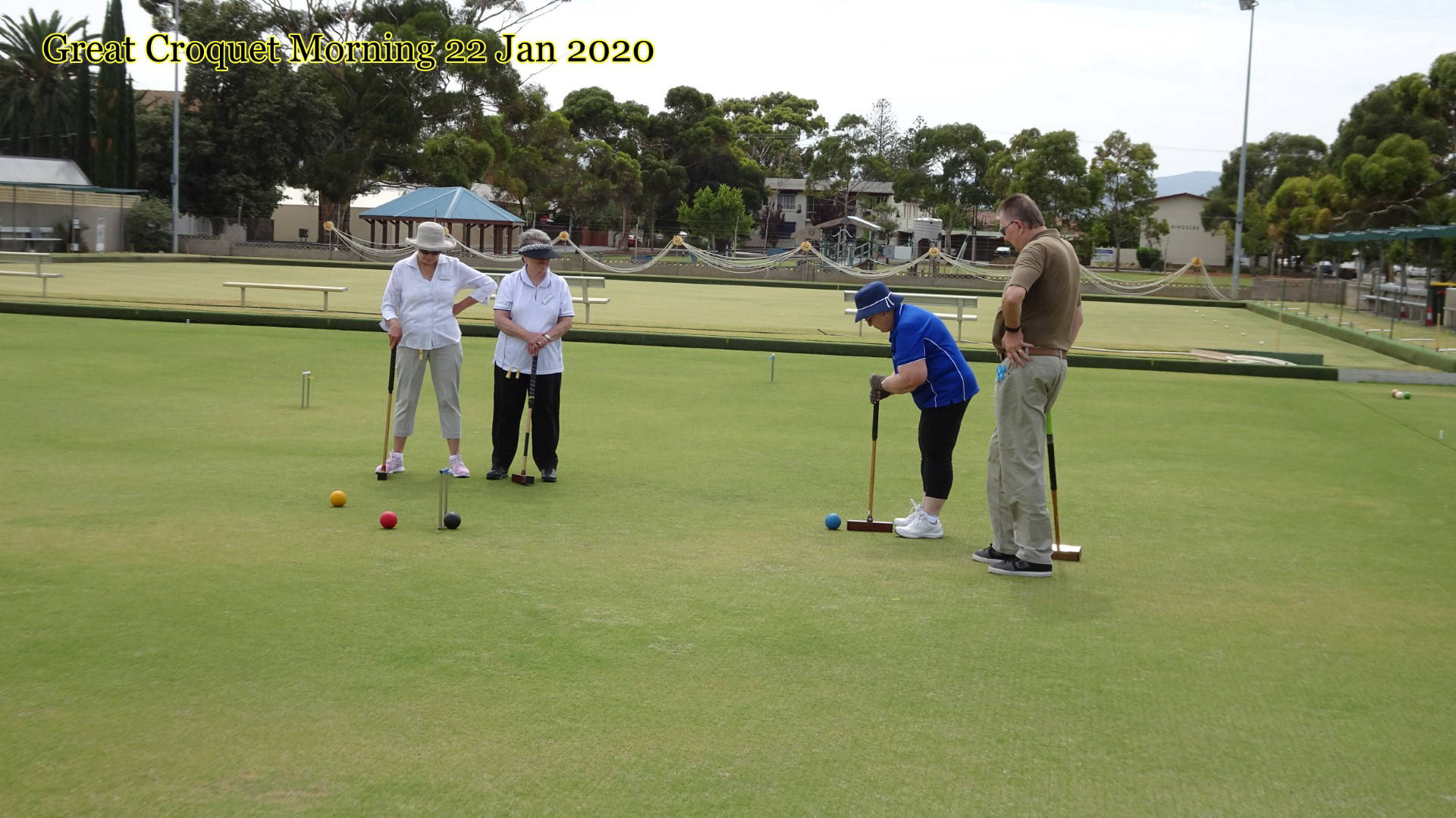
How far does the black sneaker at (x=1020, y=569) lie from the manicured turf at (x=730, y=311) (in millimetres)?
12064

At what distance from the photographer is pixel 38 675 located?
399 cm

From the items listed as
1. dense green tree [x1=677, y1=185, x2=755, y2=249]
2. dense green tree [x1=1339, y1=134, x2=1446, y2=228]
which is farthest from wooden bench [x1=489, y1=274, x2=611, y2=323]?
dense green tree [x1=677, y1=185, x2=755, y2=249]

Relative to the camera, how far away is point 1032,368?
222 inches

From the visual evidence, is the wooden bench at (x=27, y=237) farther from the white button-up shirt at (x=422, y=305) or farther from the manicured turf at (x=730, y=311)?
the white button-up shirt at (x=422, y=305)

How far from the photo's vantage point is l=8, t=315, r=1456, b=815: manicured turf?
3402 millimetres

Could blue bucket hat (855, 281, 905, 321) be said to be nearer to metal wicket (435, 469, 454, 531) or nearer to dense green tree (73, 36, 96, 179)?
metal wicket (435, 469, 454, 531)

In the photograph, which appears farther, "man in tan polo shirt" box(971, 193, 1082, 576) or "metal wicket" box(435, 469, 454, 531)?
"metal wicket" box(435, 469, 454, 531)

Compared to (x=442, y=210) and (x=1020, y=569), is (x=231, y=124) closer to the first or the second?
(x=442, y=210)

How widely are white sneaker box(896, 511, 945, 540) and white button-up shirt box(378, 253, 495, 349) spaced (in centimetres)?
296

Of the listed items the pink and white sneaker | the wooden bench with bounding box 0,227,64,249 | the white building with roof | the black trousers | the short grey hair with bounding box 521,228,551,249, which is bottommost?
the pink and white sneaker

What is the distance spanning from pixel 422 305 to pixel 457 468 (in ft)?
3.28

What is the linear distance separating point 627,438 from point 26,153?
184 feet

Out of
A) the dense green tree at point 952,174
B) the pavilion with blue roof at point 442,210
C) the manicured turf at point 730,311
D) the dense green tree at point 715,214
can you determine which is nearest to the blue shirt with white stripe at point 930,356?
the manicured turf at point 730,311

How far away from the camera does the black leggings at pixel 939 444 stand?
20.7 ft
